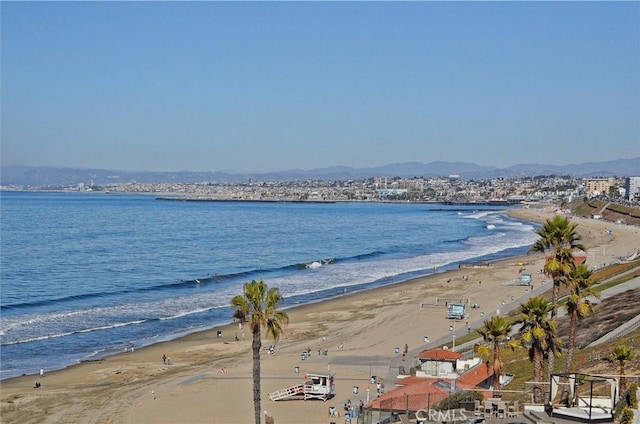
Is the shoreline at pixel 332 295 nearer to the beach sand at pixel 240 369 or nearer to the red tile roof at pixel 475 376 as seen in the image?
the beach sand at pixel 240 369

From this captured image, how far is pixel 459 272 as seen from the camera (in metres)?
76.2

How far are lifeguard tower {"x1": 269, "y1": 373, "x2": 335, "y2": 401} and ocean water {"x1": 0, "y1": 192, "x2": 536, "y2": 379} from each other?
42.9 feet

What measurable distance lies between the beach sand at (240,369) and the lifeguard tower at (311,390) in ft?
0.97

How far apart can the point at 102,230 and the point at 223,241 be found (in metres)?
27.3

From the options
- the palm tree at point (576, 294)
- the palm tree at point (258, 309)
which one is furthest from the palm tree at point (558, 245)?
the palm tree at point (258, 309)

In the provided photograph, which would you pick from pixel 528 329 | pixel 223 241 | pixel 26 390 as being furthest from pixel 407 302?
pixel 223 241

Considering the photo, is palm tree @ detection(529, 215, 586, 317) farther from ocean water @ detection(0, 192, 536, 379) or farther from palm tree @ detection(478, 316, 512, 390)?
ocean water @ detection(0, 192, 536, 379)

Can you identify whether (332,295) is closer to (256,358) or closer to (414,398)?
(256,358)

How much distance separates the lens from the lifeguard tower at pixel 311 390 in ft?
105

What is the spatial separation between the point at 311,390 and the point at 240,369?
284 inches

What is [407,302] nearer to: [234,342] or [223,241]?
[234,342]

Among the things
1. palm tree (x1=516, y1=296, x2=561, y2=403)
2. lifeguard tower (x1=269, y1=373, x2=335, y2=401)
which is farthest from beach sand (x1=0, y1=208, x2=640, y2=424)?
palm tree (x1=516, y1=296, x2=561, y2=403)

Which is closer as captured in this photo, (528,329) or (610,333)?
(528,329)

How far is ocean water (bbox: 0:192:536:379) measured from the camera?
154 feet
